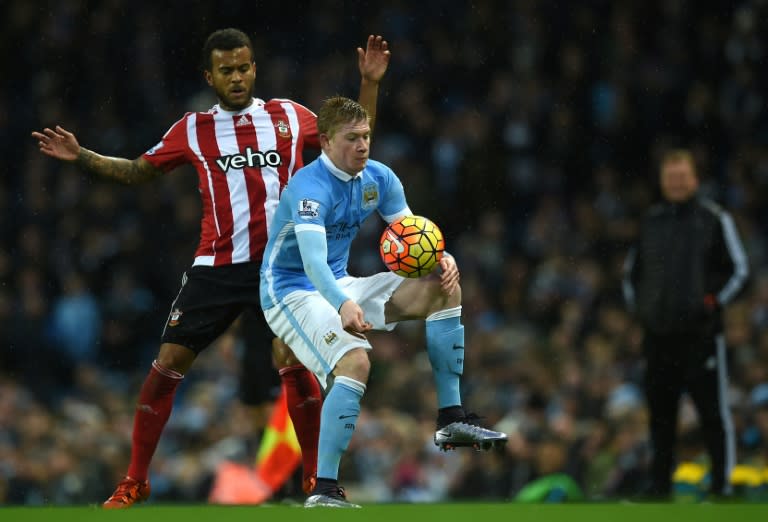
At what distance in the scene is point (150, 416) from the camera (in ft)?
20.4

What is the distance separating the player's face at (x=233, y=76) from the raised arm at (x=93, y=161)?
1.60 feet

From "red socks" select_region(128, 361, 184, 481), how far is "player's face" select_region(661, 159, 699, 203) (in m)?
2.98

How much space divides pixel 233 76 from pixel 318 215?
106cm

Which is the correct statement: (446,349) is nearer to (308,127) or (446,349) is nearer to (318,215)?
(318,215)

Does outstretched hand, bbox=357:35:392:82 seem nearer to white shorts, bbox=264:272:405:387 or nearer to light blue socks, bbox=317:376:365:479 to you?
white shorts, bbox=264:272:405:387

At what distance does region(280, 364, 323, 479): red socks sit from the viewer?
6234 mm

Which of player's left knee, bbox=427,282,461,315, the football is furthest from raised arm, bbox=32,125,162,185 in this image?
player's left knee, bbox=427,282,461,315

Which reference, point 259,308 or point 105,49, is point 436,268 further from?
point 105,49

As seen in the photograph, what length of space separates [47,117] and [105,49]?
1113 millimetres

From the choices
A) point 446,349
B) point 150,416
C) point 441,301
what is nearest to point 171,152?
point 150,416

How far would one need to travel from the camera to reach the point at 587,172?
12.8 metres

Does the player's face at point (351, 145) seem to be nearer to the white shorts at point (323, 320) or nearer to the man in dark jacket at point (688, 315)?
the white shorts at point (323, 320)

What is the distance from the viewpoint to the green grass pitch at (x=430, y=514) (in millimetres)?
4766

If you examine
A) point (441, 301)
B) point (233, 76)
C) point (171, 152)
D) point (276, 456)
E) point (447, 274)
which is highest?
point (233, 76)
